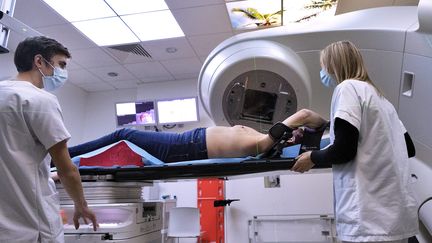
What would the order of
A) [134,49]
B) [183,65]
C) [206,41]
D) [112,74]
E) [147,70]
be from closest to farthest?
[206,41]
[134,49]
[183,65]
[147,70]
[112,74]

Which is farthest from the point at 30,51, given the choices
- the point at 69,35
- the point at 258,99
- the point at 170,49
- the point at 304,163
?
the point at 170,49

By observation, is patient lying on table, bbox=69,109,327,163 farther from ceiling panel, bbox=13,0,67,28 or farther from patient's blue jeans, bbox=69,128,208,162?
ceiling panel, bbox=13,0,67,28

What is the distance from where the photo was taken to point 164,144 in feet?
5.79

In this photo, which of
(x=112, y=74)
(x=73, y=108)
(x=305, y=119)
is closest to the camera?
(x=305, y=119)

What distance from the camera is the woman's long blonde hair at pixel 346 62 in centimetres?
112

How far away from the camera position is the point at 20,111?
3.39 feet

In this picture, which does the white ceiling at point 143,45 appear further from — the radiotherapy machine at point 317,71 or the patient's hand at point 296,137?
the patient's hand at point 296,137

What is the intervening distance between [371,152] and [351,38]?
52 cm

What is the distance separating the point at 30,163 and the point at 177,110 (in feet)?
10.4

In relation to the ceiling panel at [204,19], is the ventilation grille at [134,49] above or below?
below

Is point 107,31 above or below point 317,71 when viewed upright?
above

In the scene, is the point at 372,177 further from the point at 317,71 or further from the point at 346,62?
the point at 317,71

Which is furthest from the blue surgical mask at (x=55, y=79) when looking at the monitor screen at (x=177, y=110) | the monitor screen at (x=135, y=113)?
the monitor screen at (x=135, y=113)

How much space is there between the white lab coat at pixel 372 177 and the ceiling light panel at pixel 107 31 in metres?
2.61
